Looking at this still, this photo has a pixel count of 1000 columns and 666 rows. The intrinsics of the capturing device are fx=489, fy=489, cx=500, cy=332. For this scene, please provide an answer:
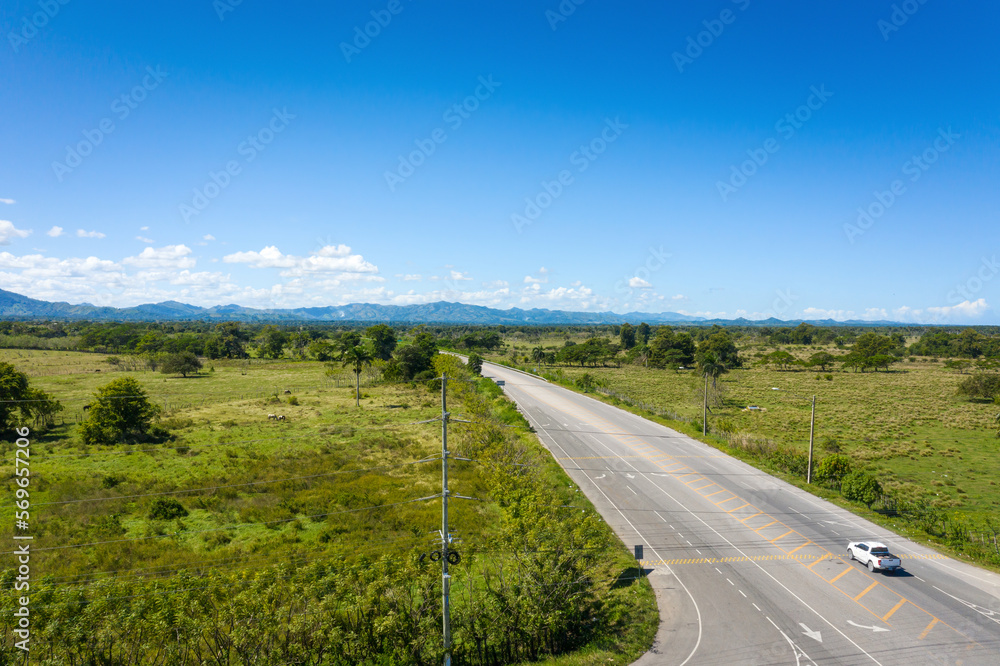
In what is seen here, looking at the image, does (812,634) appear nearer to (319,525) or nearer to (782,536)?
(782,536)

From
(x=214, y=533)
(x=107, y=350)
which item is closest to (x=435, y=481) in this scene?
(x=214, y=533)

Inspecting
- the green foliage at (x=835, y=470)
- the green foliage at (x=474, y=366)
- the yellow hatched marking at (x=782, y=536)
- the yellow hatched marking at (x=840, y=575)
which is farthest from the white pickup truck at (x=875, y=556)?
the green foliage at (x=474, y=366)

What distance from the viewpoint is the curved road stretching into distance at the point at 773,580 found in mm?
17828

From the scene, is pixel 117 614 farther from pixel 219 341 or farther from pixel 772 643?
pixel 219 341

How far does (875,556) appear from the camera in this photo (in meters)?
23.0

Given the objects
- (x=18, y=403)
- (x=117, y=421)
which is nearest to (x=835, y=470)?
(x=117, y=421)

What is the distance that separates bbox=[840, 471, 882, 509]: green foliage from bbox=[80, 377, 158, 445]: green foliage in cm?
5503

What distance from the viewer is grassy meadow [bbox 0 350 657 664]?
17.3 metres

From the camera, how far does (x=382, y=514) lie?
93.7 ft

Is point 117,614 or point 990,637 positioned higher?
point 117,614

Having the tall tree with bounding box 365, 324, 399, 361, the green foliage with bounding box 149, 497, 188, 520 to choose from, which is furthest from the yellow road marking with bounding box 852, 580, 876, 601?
the tall tree with bounding box 365, 324, 399, 361

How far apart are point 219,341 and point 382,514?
12308 centimetres

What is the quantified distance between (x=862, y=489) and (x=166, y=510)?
4232cm

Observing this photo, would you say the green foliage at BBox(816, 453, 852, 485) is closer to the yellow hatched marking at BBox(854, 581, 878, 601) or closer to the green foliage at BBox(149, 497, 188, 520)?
the yellow hatched marking at BBox(854, 581, 878, 601)
